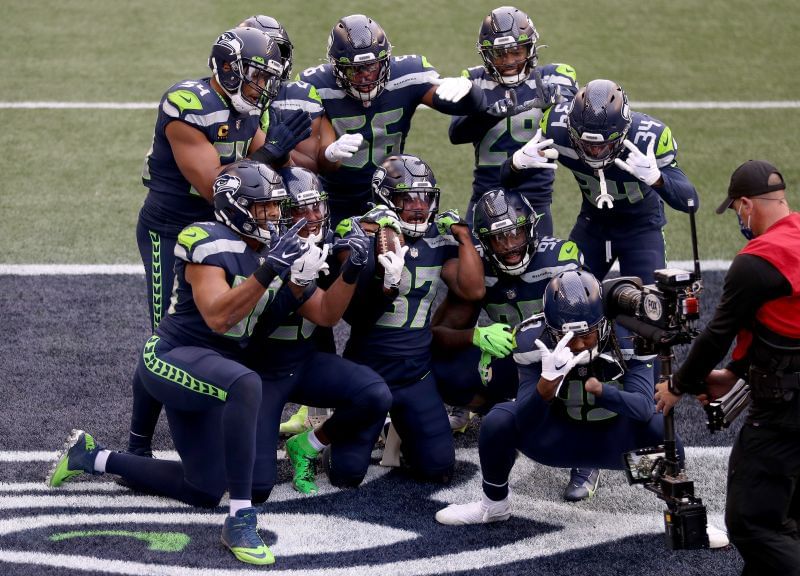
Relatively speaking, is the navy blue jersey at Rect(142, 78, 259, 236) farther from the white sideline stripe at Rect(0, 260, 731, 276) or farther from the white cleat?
the white cleat

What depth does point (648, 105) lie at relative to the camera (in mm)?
11773

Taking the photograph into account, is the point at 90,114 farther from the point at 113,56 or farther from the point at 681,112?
the point at 681,112

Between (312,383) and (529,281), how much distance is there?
1.16m

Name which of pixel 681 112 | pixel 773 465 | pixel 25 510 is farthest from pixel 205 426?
pixel 681 112

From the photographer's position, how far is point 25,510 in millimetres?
5414

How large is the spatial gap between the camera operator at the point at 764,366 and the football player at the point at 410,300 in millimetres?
1588

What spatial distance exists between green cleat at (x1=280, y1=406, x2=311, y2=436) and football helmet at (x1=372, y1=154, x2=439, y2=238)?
117 cm

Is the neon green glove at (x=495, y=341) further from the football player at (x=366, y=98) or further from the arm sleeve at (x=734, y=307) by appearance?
the arm sleeve at (x=734, y=307)

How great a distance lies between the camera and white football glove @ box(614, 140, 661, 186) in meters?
5.95

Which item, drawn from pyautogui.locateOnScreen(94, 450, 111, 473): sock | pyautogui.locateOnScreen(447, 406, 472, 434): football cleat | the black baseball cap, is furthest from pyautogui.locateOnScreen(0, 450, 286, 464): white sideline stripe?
the black baseball cap

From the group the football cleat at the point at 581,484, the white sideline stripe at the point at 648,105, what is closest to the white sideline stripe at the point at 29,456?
the football cleat at the point at 581,484

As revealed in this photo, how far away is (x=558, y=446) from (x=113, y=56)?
29.2 feet

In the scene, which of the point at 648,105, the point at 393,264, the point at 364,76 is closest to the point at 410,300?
the point at 393,264

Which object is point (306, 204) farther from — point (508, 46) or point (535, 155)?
point (508, 46)
